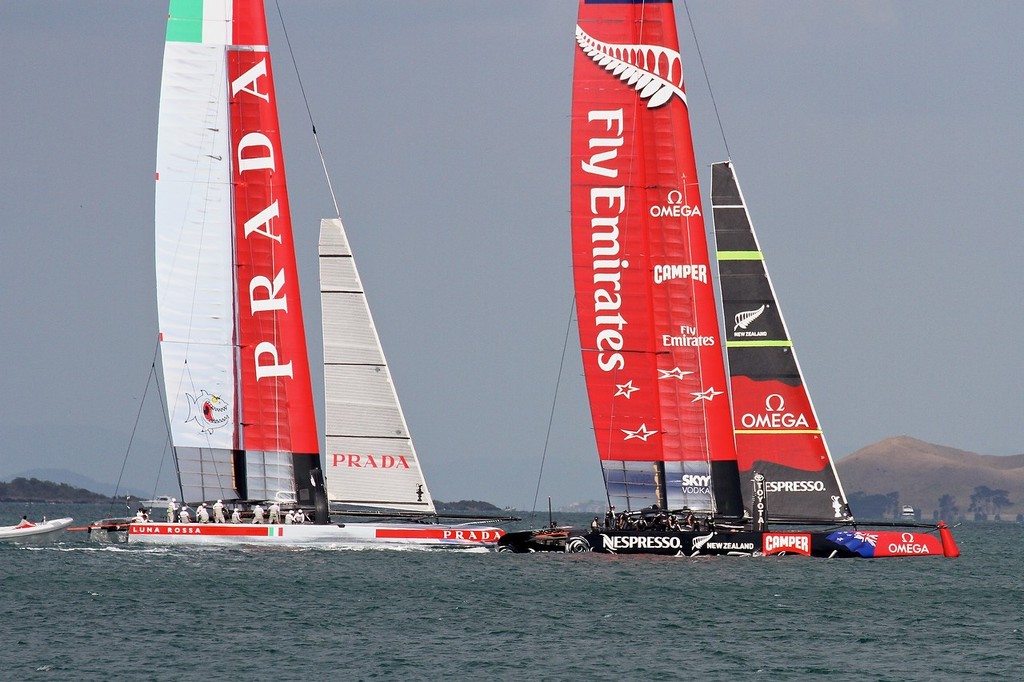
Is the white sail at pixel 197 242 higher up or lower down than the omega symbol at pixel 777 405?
higher up

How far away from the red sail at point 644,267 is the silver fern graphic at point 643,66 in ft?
0.09

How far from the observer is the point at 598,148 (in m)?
44.8

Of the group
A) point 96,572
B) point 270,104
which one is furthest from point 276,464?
point 270,104

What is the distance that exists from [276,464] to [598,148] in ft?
40.5

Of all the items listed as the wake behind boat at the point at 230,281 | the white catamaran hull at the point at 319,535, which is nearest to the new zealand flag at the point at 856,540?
the white catamaran hull at the point at 319,535

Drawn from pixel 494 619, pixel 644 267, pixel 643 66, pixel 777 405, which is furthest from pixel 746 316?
pixel 494 619

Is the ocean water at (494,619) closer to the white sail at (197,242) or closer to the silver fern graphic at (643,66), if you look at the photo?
the white sail at (197,242)

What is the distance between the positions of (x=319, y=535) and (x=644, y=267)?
11081 millimetres

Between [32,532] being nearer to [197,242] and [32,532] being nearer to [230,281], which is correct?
[230,281]

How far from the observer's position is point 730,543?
4247 cm

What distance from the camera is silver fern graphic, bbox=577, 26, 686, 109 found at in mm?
44750

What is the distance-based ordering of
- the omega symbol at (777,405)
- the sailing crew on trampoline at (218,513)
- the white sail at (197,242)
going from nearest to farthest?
the omega symbol at (777,405), the sailing crew on trampoline at (218,513), the white sail at (197,242)

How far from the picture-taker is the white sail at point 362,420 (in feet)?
147

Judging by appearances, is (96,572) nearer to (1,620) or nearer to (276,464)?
(276,464)
